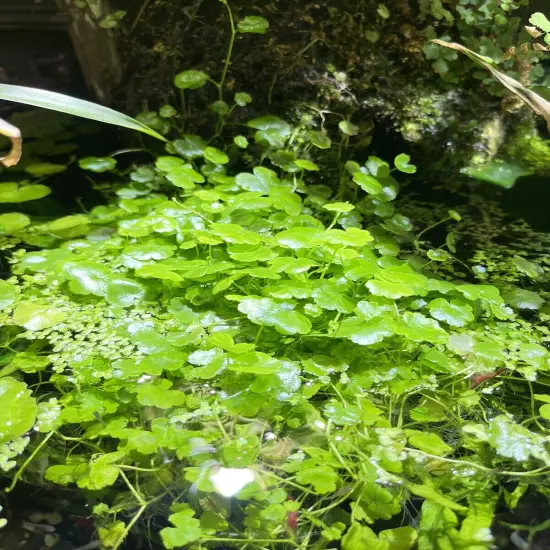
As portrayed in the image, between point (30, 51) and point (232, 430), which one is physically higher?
point (30, 51)

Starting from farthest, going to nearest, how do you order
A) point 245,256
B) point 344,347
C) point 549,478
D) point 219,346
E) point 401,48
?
point 401,48
point 245,256
point 344,347
point 219,346
point 549,478

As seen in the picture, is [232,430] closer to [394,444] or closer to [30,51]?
[394,444]

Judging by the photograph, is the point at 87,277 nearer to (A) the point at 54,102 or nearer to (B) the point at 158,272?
(B) the point at 158,272

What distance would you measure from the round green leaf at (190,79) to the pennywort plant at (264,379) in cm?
42

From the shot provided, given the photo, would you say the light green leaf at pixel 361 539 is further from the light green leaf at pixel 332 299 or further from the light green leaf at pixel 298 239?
the light green leaf at pixel 298 239

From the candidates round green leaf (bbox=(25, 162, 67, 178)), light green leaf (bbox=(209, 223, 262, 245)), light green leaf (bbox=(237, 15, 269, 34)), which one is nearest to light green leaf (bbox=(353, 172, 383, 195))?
light green leaf (bbox=(209, 223, 262, 245))

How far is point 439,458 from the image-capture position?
0.98 meters

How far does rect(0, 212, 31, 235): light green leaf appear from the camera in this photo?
1611 mm

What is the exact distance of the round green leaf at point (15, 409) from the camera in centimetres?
100

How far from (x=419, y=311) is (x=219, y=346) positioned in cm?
56

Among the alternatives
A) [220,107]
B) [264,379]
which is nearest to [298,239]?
[264,379]

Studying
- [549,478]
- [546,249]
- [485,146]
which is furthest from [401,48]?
[549,478]

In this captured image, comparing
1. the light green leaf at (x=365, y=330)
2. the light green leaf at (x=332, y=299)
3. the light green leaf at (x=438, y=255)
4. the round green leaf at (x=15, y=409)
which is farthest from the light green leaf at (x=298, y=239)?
the round green leaf at (x=15, y=409)

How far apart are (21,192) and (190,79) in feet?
2.35
